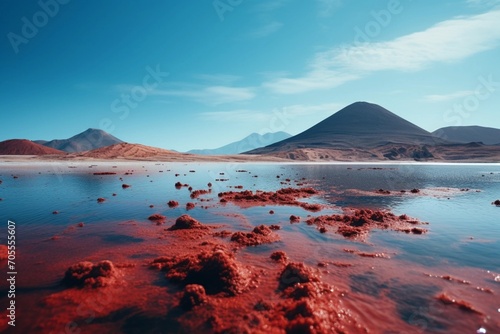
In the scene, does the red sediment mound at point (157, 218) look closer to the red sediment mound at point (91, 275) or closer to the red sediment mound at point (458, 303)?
the red sediment mound at point (91, 275)

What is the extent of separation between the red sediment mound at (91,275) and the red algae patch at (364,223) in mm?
14102

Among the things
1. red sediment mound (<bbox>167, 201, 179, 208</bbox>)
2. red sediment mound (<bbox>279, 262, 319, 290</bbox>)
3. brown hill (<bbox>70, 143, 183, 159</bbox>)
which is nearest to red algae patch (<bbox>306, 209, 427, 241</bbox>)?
red sediment mound (<bbox>279, 262, 319, 290</bbox>)

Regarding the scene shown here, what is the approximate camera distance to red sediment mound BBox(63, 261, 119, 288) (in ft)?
37.0

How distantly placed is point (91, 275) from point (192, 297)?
4830mm

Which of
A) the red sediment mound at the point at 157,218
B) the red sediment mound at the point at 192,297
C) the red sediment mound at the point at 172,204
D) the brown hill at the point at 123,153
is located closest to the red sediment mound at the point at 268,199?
the red sediment mound at the point at 172,204

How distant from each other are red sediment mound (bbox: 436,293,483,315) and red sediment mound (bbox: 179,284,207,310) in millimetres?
9141

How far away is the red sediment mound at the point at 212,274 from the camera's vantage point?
443 inches

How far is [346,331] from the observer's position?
8.65 m

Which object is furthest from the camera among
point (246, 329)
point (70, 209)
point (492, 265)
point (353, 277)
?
point (70, 209)

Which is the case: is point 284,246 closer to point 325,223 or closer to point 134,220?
point 325,223

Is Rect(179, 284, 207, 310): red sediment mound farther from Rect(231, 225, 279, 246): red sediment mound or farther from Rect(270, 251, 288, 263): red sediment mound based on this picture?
Rect(231, 225, 279, 246): red sediment mound

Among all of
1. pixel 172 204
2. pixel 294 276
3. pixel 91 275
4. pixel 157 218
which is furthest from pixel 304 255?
pixel 172 204

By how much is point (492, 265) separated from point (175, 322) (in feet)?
52.7

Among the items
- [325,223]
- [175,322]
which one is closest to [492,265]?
[325,223]
